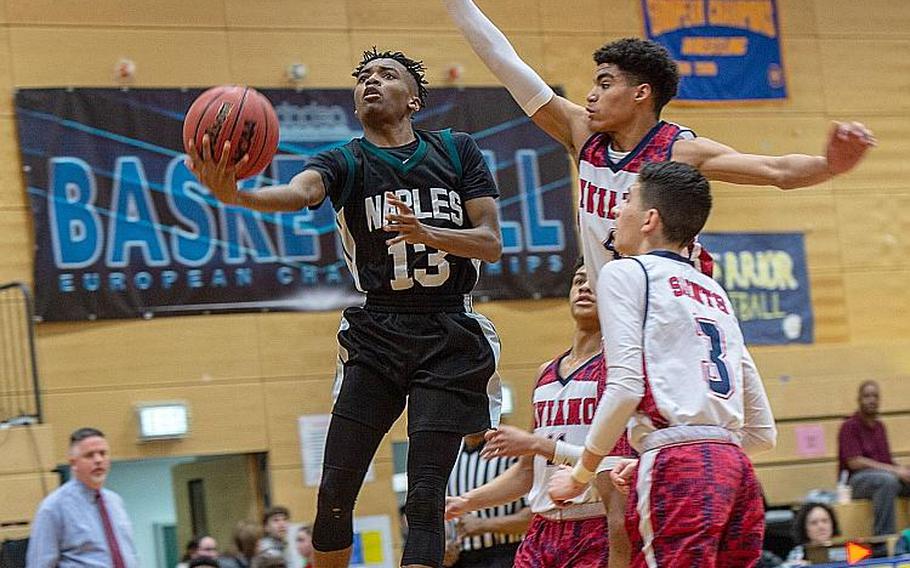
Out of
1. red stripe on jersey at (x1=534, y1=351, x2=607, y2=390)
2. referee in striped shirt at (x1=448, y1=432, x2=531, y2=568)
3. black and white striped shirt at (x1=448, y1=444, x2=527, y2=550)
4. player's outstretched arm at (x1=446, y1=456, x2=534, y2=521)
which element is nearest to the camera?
red stripe on jersey at (x1=534, y1=351, x2=607, y2=390)

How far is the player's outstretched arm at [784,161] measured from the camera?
4.21 meters

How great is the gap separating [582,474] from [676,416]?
1.07ft

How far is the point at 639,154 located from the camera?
4648 mm

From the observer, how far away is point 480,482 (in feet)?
23.5

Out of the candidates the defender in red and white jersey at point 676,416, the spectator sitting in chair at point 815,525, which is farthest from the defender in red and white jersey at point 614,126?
the spectator sitting in chair at point 815,525

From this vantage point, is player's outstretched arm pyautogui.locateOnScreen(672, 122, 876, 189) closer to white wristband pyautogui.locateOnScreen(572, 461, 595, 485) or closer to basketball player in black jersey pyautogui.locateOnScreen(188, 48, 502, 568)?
basketball player in black jersey pyautogui.locateOnScreen(188, 48, 502, 568)

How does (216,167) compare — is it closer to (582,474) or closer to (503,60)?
(503,60)

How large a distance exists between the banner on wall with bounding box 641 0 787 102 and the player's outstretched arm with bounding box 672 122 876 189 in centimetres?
1028

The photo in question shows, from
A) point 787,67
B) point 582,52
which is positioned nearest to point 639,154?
point 582,52

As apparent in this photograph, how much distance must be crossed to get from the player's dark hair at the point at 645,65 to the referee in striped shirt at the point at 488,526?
7.37ft

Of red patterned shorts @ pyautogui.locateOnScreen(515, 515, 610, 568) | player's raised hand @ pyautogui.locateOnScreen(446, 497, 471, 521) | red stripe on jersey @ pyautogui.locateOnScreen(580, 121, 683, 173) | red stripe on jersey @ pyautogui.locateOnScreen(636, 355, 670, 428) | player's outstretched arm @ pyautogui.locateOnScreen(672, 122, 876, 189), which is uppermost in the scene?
red stripe on jersey @ pyautogui.locateOnScreen(580, 121, 683, 173)

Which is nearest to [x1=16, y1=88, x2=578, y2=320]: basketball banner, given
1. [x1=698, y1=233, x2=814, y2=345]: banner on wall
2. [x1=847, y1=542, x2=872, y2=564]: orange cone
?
[x1=698, y1=233, x2=814, y2=345]: banner on wall

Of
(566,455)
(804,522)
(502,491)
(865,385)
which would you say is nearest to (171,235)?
(804,522)

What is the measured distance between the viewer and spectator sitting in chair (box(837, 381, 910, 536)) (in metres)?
12.7
